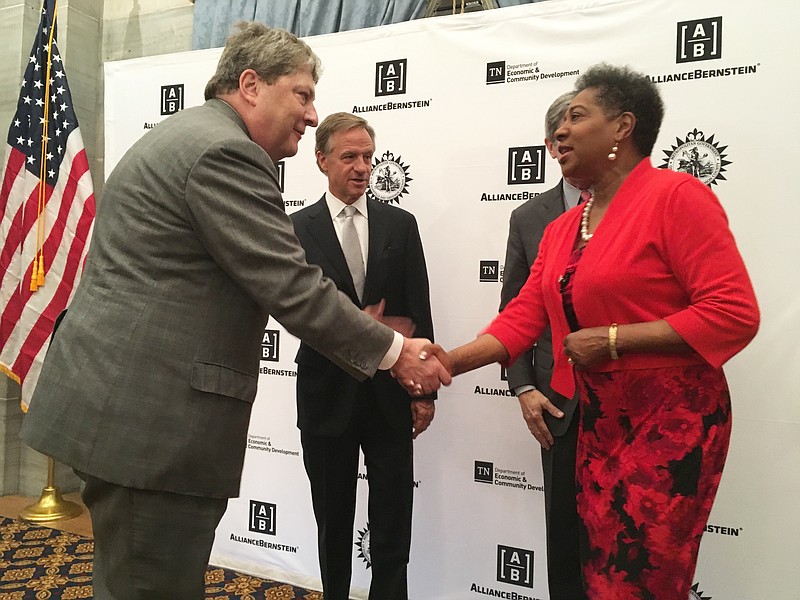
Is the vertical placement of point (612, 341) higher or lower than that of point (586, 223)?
lower

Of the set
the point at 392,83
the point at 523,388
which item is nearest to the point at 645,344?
the point at 523,388

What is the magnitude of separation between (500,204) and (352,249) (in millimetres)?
668

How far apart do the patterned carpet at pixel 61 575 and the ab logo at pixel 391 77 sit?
223cm

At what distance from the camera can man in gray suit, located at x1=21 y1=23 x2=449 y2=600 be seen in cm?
148

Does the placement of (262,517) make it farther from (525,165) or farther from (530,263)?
(525,165)

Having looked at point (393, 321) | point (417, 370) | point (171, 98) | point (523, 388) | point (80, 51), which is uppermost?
point (80, 51)

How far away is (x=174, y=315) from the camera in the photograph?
1.48 meters

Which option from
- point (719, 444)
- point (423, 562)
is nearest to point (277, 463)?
point (423, 562)

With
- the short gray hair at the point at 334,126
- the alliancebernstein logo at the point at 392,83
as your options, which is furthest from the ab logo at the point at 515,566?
the alliancebernstein logo at the point at 392,83

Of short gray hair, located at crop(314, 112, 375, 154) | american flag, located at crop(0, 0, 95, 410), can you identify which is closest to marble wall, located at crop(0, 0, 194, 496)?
american flag, located at crop(0, 0, 95, 410)

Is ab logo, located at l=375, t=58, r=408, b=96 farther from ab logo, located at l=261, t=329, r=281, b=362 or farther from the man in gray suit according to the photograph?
the man in gray suit

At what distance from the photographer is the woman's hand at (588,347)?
153cm

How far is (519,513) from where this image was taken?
2766 mm

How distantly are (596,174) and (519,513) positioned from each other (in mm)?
1574
